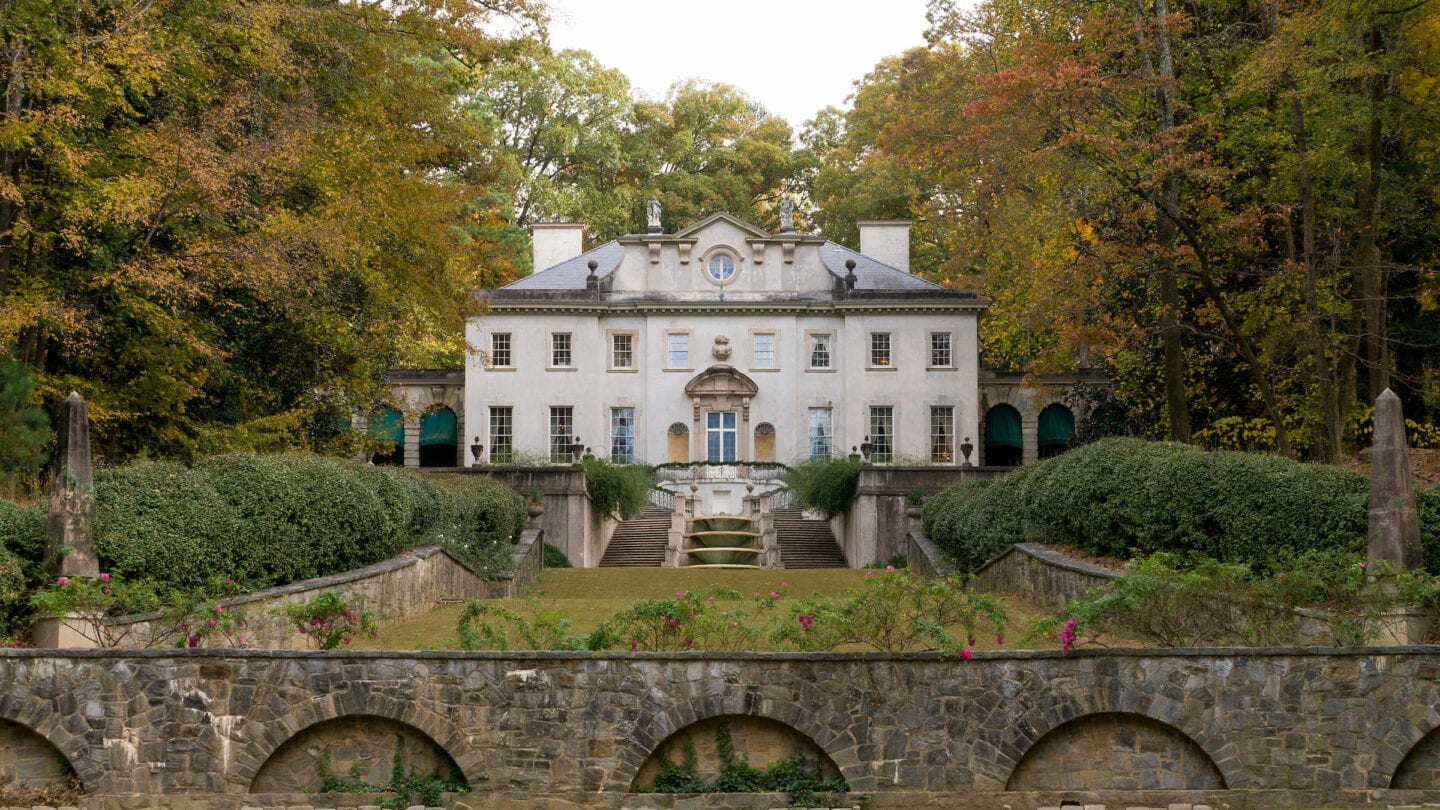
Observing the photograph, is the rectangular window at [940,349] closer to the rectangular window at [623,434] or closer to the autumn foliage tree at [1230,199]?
the rectangular window at [623,434]

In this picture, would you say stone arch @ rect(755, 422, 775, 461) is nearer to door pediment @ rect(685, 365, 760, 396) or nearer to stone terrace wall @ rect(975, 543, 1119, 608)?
door pediment @ rect(685, 365, 760, 396)

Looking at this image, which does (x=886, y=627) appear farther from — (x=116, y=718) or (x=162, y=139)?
(x=162, y=139)

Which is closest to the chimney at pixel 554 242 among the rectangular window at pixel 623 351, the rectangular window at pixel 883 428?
the rectangular window at pixel 623 351

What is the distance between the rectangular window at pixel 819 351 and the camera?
142ft

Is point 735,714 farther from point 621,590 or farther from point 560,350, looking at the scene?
point 560,350

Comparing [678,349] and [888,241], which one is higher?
[888,241]

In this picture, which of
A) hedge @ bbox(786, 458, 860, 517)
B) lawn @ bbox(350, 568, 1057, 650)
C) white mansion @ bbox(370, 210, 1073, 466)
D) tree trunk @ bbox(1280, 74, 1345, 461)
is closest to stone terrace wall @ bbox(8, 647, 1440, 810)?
lawn @ bbox(350, 568, 1057, 650)

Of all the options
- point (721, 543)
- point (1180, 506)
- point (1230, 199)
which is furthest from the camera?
point (721, 543)

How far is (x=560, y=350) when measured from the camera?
4322 cm

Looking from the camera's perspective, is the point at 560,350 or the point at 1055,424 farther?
the point at 1055,424

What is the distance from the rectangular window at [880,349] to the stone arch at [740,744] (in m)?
32.2

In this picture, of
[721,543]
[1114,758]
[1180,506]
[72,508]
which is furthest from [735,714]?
[721,543]

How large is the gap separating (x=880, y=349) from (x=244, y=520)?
29998mm

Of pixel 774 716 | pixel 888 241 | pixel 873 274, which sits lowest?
pixel 774 716
